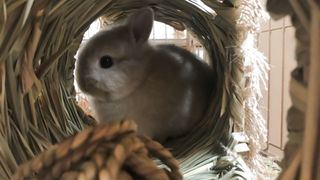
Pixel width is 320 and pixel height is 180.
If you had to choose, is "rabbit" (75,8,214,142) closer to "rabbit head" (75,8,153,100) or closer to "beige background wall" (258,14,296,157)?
"rabbit head" (75,8,153,100)

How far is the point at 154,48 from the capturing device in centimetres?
158

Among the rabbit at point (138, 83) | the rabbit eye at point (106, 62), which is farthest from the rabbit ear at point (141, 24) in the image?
the rabbit eye at point (106, 62)

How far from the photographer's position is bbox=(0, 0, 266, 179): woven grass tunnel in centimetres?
73

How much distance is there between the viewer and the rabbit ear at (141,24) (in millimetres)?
1442

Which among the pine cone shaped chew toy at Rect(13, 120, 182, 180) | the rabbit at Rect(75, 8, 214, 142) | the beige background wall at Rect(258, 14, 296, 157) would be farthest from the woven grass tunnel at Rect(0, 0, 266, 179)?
the beige background wall at Rect(258, 14, 296, 157)

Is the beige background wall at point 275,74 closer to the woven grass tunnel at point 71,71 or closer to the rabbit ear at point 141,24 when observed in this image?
the woven grass tunnel at point 71,71

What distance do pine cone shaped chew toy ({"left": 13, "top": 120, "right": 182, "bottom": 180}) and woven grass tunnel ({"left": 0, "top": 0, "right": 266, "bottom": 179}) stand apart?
19cm

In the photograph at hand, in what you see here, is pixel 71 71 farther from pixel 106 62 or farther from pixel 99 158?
pixel 99 158

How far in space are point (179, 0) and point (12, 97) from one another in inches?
29.6

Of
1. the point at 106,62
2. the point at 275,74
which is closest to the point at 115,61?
the point at 106,62

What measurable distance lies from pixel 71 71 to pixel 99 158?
1025 mm

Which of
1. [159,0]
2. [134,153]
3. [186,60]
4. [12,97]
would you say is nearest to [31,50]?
[12,97]

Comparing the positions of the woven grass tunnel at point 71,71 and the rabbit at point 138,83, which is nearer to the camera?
the woven grass tunnel at point 71,71

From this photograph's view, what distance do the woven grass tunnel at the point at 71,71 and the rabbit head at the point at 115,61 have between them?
71 millimetres
